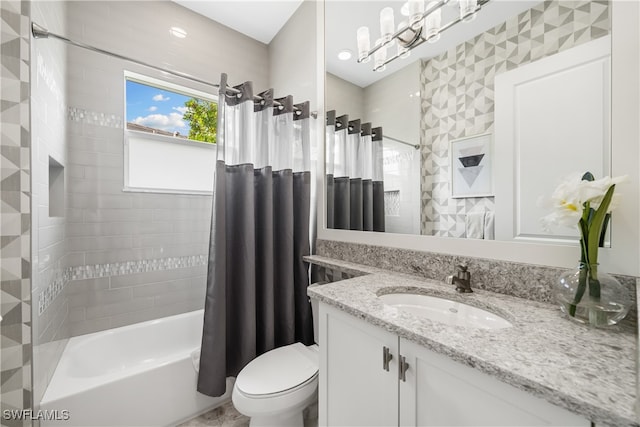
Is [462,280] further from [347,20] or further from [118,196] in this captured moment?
[118,196]

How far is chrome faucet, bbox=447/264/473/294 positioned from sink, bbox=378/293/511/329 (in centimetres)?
6

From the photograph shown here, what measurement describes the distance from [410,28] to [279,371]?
1871 millimetres

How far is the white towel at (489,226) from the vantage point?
100cm

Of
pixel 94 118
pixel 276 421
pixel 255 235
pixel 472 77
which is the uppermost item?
pixel 94 118

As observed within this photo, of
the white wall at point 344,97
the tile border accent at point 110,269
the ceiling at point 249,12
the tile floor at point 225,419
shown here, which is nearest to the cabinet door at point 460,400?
the tile floor at point 225,419

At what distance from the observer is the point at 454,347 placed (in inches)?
23.3

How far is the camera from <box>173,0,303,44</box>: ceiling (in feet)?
6.73

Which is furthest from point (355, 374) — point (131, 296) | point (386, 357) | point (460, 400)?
point (131, 296)

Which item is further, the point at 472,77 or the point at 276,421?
the point at 276,421

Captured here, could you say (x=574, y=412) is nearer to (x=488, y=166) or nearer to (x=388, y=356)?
(x=388, y=356)

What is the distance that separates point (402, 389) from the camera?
28.9 inches

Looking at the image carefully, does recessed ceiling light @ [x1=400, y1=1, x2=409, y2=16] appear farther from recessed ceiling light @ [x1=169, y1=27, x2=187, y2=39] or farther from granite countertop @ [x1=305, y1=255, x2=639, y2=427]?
recessed ceiling light @ [x1=169, y1=27, x2=187, y2=39]

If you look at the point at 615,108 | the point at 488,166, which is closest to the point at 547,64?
the point at 615,108

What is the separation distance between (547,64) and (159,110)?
2514 millimetres
